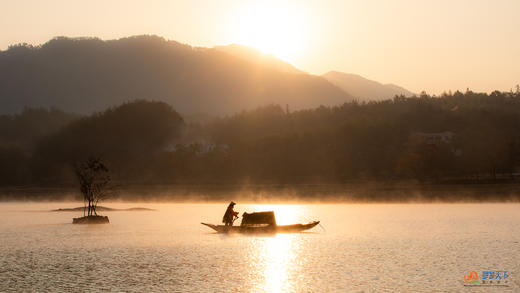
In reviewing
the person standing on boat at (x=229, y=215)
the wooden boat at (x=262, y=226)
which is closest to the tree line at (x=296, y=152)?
the wooden boat at (x=262, y=226)

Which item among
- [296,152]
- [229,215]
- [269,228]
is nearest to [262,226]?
[269,228]

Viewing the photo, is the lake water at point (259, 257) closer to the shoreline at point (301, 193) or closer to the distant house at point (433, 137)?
the shoreline at point (301, 193)

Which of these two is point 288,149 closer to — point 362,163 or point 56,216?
point 362,163

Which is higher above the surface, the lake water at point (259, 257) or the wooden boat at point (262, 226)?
the wooden boat at point (262, 226)

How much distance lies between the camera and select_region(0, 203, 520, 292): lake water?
36.8 metres

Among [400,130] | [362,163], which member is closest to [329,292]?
[362,163]

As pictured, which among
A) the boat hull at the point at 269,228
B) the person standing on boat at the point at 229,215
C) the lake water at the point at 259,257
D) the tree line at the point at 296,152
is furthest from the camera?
the tree line at the point at 296,152

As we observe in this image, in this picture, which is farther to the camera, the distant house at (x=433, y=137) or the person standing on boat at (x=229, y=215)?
the distant house at (x=433, y=137)

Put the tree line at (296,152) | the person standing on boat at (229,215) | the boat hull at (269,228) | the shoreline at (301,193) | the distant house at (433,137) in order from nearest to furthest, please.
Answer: the boat hull at (269,228)
the person standing on boat at (229,215)
the shoreline at (301,193)
the tree line at (296,152)
the distant house at (433,137)

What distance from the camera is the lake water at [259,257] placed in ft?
121

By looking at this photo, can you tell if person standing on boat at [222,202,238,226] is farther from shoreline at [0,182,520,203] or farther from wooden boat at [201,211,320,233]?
shoreline at [0,182,520,203]

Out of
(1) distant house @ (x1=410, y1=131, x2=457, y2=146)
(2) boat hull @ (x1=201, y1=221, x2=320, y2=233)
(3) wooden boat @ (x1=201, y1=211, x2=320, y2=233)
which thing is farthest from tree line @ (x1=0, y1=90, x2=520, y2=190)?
(3) wooden boat @ (x1=201, y1=211, x2=320, y2=233)

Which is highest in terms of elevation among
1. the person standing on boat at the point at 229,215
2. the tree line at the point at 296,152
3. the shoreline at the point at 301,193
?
the tree line at the point at 296,152

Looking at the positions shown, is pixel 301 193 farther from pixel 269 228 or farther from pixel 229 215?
pixel 229 215
